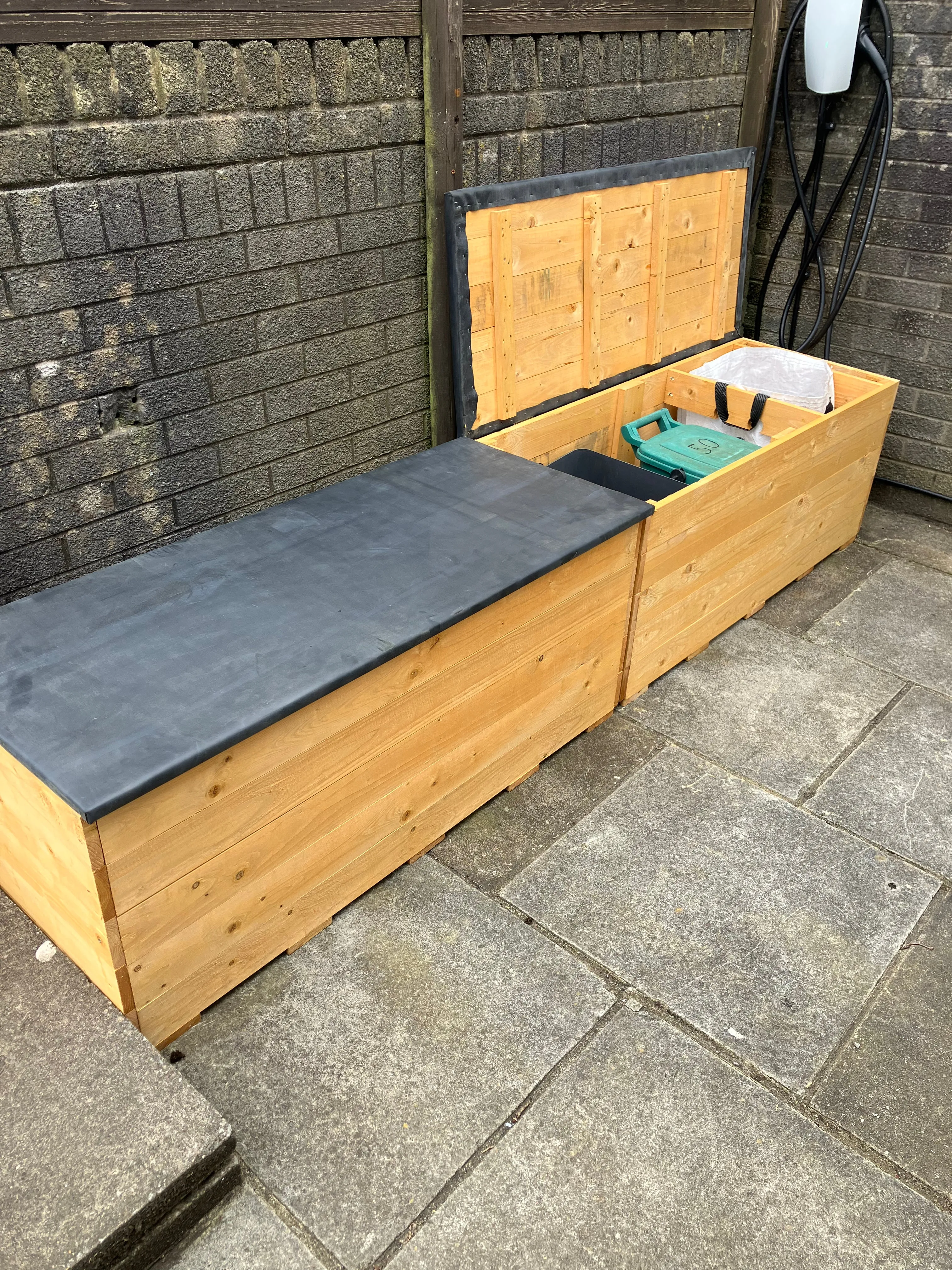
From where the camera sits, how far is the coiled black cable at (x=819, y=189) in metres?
4.96

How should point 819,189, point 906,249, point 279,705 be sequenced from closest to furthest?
point 279,705 < point 906,249 < point 819,189

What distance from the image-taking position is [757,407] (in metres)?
4.80

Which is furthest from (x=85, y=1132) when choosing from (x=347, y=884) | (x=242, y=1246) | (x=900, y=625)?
→ (x=900, y=625)

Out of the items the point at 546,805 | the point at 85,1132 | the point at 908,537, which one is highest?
the point at 85,1132

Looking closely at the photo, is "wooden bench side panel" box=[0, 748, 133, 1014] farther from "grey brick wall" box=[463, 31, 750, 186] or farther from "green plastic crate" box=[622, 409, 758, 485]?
"green plastic crate" box=[622, 409, 758, 485]

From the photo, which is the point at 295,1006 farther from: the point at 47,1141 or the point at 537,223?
the point at 537,223

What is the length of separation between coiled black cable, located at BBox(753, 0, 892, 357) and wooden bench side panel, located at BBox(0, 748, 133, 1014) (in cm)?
490

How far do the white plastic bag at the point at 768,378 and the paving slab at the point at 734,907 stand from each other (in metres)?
2.18

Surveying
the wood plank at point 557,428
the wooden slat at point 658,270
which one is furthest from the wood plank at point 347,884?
the wooden slat at point 658,270

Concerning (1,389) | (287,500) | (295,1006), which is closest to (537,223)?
(287,500)

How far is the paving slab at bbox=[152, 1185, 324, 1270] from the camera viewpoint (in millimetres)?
2211

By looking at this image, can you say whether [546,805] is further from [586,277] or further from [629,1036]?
[586,277]

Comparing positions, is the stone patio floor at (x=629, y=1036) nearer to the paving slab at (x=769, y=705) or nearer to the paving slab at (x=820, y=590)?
the paving slab at (x=769, y=705)

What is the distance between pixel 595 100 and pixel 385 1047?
154 inches
